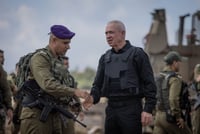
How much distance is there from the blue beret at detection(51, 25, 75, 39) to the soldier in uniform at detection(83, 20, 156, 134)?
636mm

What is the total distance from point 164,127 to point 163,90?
0.62 meters

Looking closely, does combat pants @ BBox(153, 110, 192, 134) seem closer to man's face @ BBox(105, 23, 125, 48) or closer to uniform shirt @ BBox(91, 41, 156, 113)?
uniform shirt @ BBox(91, 41, 156, 113)

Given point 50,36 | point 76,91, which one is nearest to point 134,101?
point 76,91

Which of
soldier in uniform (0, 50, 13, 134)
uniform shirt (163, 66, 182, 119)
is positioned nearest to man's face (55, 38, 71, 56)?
soldier in uniform (0, 50, 13, 134)

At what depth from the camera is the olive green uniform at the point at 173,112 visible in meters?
7.53

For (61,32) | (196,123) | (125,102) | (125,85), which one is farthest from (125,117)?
(196,123)

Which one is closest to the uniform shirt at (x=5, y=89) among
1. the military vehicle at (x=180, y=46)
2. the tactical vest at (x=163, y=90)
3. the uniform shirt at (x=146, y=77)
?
the uniform shirt at (x=146, y=77)

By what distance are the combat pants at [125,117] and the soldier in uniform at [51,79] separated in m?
0.65

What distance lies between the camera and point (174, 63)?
779 centimetres

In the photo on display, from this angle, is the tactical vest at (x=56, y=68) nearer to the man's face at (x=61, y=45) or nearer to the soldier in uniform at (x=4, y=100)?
the man's face at (x=61, y=45)

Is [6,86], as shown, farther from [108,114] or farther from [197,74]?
[197,74]

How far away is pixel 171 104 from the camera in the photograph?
24.8ft

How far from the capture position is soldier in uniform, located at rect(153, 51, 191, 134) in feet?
24.8

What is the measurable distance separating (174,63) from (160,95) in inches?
23.2
